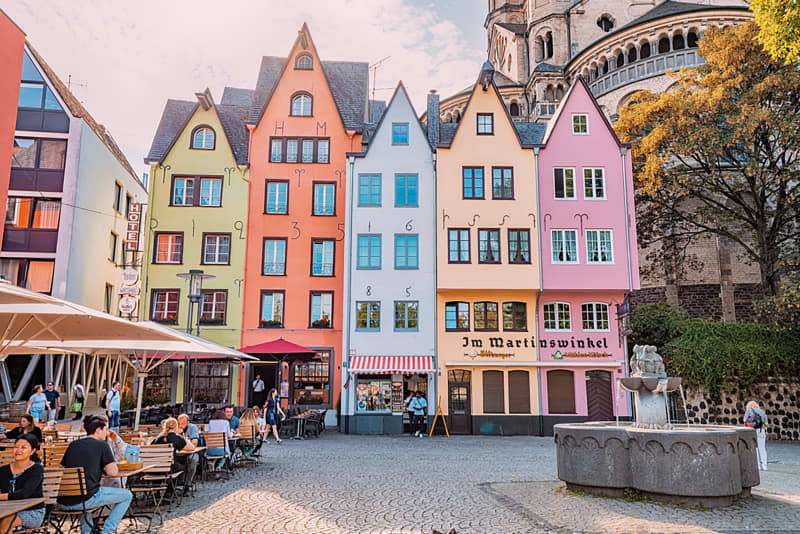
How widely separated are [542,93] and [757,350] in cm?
2884

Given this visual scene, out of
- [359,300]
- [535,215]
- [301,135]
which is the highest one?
[301,135]

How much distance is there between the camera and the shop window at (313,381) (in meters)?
27.9

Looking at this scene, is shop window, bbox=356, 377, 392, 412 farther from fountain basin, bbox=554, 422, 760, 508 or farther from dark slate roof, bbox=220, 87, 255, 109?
dark slate roof, bbox=220, 87, 255, 109

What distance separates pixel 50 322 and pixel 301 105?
2298cm

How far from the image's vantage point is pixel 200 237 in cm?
2928

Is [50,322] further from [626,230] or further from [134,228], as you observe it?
[626,230]

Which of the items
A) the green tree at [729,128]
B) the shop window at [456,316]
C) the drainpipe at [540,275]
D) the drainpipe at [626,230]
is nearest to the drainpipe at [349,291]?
the shop window at [456,316]

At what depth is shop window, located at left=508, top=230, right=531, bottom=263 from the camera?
26.9m

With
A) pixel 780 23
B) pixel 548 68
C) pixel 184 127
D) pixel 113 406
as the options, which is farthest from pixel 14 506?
Result: pixel 548 68

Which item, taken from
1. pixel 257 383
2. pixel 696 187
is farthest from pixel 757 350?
pixel 257 383

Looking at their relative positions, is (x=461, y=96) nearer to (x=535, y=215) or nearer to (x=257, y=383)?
(x=535, y=215)

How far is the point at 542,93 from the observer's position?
158 ft

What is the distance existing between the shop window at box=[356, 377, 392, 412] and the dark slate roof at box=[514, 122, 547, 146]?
529 inches

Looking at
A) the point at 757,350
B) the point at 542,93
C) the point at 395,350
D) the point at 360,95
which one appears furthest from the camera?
the point at 542,93
